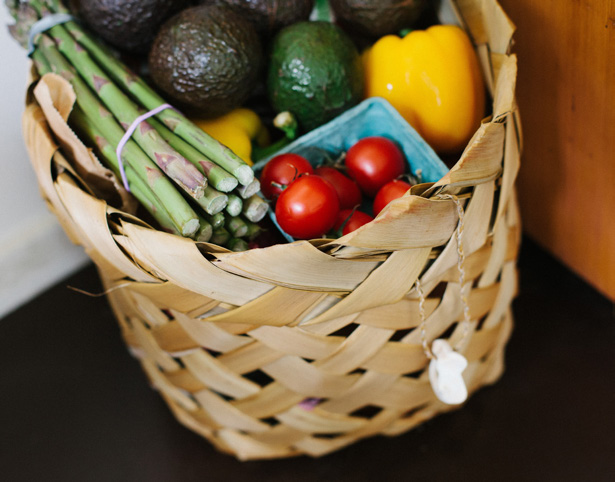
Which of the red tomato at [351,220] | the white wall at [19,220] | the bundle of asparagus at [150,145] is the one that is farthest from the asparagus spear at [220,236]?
the white wall at [19,220]

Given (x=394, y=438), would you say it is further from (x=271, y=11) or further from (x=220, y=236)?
(x=271, y=11)

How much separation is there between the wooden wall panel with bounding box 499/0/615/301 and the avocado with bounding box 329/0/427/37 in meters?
0.13

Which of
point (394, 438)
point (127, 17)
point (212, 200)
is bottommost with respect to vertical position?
point (394, 438)

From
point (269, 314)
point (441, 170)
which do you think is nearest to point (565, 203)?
point (441, 170)

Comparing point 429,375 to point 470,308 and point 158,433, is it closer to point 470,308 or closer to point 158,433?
point 470,308

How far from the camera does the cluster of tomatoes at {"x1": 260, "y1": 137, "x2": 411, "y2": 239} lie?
58 centimetres

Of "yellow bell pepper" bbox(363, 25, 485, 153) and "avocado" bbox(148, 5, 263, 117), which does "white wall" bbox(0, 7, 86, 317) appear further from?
"yellow bell pepper" bbox(363, 25, 485, 153)

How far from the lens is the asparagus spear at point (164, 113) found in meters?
0.58

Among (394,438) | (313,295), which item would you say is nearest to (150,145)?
(313,295)

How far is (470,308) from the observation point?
651mm

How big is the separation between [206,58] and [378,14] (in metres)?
0.24

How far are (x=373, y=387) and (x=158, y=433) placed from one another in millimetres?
362

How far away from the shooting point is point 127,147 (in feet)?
2.07

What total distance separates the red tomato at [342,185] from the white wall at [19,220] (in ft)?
2.01
